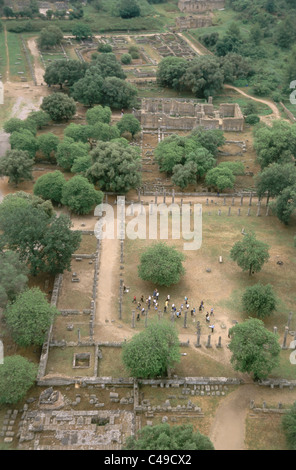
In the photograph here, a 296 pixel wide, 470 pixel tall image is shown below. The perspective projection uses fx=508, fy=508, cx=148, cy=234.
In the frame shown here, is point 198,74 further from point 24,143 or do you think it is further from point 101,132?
point 24,143

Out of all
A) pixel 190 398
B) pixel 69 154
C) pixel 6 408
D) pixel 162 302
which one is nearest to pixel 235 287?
pixel 162 302

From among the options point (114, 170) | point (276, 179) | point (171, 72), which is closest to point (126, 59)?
point (171, 72)

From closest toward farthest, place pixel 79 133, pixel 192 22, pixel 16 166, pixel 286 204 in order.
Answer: pixel 286 204 < pixel 16 166 < pixel 79 133 < pixel 192 22

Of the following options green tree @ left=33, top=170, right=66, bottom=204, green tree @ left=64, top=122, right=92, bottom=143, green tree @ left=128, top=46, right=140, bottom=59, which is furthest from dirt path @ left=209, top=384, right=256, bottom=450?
green tree @ left=128, top=46, right=140, bottom=59

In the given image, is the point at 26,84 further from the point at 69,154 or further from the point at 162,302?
the point at 162,302

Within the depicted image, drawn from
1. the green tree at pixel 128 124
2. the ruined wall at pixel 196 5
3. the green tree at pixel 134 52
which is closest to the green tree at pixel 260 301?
the green tree at pixel 128 124
